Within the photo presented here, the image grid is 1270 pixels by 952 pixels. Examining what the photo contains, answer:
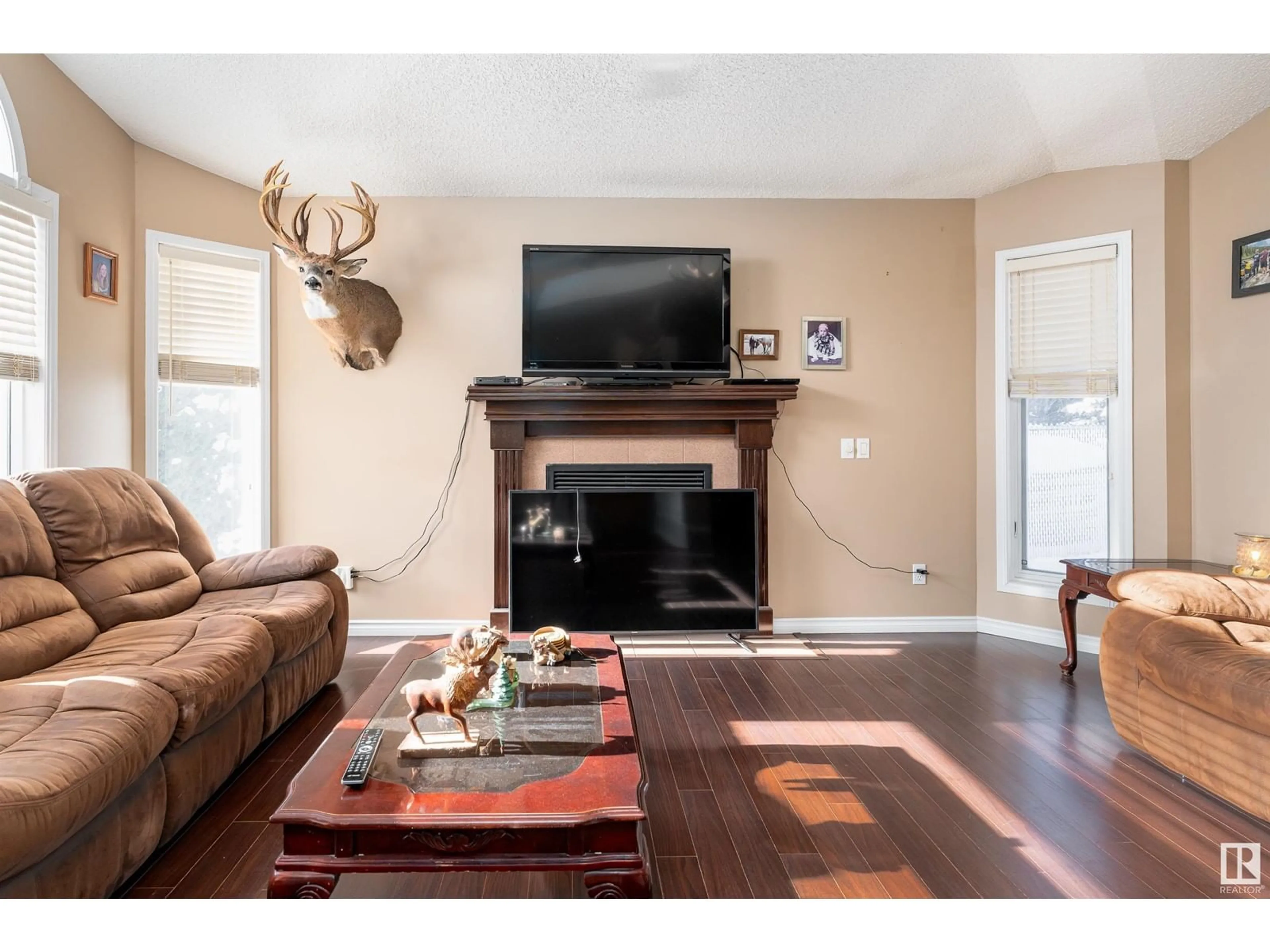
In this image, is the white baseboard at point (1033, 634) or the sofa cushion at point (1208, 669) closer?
the sofa cushion at point (1208, 669)

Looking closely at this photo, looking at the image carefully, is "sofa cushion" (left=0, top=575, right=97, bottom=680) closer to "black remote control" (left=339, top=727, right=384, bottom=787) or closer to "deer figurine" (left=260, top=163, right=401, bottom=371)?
"black remote control" (left=339, top=727, right=384, bottom=787)

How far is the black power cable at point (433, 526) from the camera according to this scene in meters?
4.00

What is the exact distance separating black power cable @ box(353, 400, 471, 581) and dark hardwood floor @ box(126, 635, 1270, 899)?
2.82 feet

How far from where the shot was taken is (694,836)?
1.86m

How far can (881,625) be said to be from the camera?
411cm

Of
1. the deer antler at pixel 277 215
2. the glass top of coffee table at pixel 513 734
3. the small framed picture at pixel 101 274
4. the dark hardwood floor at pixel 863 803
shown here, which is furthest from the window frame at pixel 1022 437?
the small framed picture at pixel 101 274

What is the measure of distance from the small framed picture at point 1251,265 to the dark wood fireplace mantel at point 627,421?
6.86ft

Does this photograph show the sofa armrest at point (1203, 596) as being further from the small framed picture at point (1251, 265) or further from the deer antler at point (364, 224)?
the deer antler at point (364, 224)

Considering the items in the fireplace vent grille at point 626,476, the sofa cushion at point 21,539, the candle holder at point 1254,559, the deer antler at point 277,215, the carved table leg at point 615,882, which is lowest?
the carved table leg at point 615,882

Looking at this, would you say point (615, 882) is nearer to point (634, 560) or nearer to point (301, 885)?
point (301, 885)

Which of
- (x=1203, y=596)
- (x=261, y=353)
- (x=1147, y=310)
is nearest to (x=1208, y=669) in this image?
(x=1203, y=596)

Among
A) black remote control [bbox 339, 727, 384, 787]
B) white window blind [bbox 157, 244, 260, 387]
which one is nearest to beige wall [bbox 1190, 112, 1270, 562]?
black remote control [bbox 339, 727, 384, 787]

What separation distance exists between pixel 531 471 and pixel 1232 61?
142 inches
